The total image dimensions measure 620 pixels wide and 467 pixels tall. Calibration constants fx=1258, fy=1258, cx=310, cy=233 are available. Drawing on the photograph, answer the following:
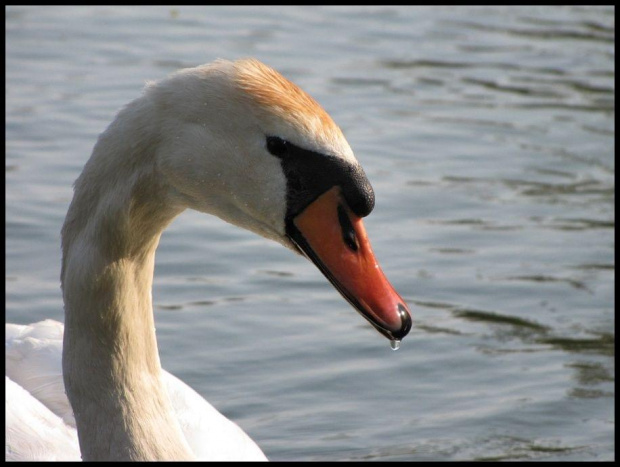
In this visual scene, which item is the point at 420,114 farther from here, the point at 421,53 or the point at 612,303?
the point at 612,303

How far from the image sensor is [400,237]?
8.27 meters

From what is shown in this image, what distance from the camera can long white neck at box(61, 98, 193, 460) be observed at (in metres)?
3.96

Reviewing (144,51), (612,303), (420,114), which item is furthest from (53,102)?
(612,303)

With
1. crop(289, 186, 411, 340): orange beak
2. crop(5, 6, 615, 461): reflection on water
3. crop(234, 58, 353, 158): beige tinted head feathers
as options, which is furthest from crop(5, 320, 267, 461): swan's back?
crop(234, 58, 353, 158): beige tinted head feathers

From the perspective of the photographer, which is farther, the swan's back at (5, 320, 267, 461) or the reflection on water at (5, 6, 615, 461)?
the reflection on water at (5, 6, 615, 461)

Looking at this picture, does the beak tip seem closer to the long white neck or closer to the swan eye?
the swan eye

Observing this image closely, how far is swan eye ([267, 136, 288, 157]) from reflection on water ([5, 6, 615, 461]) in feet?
8.18

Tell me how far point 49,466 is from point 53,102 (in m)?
5.67

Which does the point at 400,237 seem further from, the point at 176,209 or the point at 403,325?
the point at 403,325

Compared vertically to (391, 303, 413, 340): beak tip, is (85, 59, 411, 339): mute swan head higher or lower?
higher

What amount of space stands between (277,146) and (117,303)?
79cm

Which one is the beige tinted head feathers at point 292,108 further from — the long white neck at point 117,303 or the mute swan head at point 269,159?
the long white neck at point 117,303

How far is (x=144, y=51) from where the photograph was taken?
11.4 meters

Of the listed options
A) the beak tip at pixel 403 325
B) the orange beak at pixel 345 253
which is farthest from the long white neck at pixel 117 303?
the beak tip at pixel 403 325
